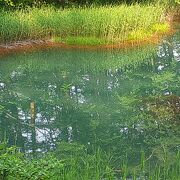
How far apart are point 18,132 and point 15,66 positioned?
4.34 meters

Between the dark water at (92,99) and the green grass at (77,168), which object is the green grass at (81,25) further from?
the green grass at (77,168)

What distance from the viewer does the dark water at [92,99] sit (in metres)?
6.44

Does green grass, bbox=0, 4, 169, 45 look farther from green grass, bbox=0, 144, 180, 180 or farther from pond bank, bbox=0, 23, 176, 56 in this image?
green grass, bbox=0, 144, 180, 180

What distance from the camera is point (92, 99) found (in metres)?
8.26

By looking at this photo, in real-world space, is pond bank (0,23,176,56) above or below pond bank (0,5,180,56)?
below

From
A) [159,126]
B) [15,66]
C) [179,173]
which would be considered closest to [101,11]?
[15,66]

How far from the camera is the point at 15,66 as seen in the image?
10.9 m

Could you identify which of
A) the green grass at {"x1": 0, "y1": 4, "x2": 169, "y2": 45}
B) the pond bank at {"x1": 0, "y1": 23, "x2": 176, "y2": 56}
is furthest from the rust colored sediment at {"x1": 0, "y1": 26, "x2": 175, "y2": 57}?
the green grass at {"x1": 0, "y1": 4, "x2": 169, "y2": 45}

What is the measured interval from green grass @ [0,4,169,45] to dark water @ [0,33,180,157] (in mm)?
703

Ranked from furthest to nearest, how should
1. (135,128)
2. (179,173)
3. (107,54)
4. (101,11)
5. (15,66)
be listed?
(101,11) < (107,54) < (15,66) < (135,128) < (179,173)

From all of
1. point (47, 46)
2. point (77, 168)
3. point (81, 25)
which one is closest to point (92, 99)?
point (77, 168)

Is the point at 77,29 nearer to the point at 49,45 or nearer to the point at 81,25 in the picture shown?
the point at 81,25

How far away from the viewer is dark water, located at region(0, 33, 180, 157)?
21.1 feet

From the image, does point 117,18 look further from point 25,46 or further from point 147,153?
point 147,153
